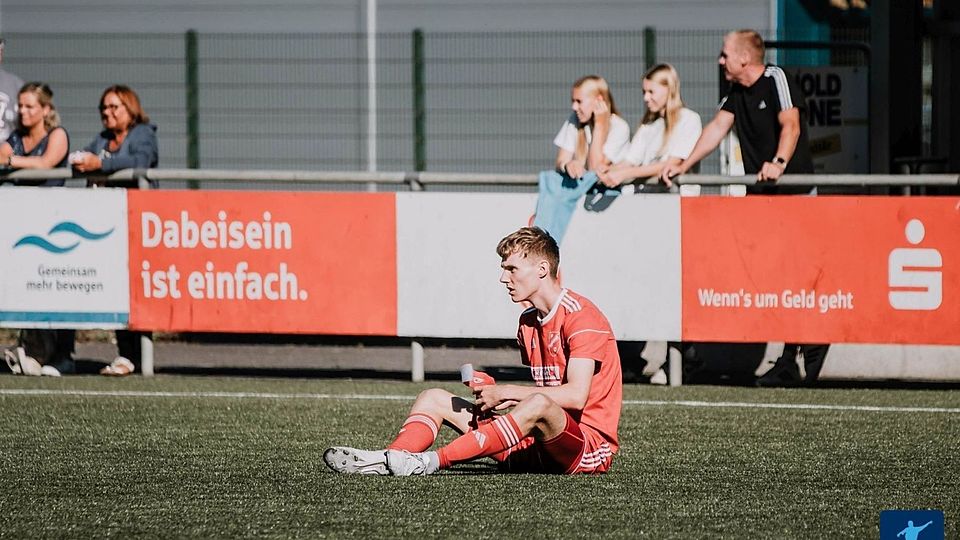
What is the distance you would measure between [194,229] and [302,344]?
2562 millimetres

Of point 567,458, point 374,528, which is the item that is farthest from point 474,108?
point 374,528

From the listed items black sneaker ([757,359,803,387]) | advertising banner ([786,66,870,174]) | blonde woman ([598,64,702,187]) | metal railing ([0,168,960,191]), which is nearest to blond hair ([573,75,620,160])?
blonde woman ([598,64,702,187])

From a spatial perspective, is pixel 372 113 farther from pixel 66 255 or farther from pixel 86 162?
pixel 66 255

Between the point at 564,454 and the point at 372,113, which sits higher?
the point at 372,113

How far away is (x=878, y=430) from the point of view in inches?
325

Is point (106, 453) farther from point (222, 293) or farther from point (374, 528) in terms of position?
point (222, 293)

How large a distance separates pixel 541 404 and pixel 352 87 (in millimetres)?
9573

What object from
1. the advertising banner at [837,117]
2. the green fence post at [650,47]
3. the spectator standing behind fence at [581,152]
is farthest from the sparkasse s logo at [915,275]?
the green fence post at [650,47]

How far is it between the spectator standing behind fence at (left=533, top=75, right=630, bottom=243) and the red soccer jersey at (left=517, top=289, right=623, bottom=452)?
3.32 metres

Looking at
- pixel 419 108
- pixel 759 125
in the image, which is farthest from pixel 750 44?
pixel 419 108

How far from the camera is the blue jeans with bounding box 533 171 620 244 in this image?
10031mm

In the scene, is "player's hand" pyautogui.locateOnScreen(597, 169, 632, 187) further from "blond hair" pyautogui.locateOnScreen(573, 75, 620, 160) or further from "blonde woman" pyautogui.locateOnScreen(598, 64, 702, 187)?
"blond hair" pyautogui.locateOnScreen(573, 75, 620, 160)

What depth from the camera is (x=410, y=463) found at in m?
6.52
